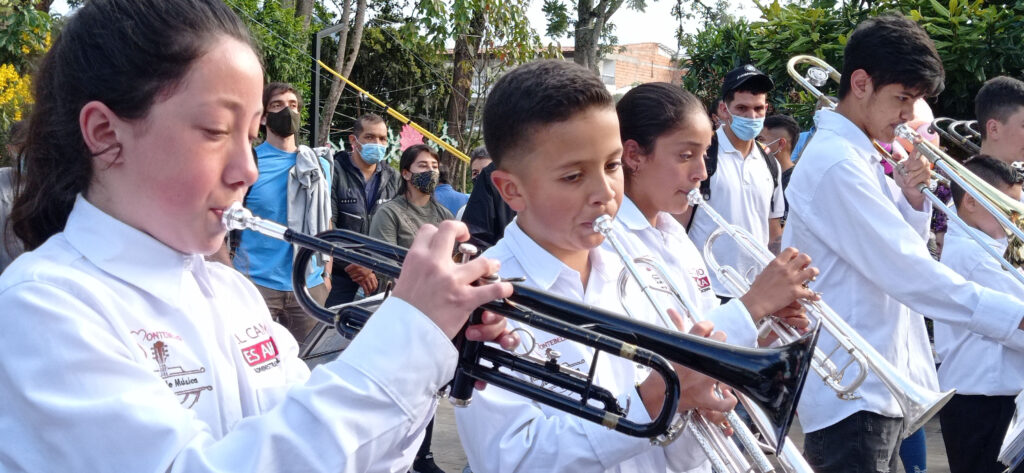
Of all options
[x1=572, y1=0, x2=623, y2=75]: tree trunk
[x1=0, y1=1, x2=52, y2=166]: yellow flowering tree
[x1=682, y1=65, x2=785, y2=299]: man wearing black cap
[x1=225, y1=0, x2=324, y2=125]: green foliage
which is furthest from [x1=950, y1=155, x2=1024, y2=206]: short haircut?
[x1=225, y1=0, x2=324, y2=125]: green foliage

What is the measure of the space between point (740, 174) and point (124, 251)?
4320 millimetres

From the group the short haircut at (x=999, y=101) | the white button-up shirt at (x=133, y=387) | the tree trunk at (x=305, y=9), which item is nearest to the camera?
the white button-up shirt at (x=133, y=387)

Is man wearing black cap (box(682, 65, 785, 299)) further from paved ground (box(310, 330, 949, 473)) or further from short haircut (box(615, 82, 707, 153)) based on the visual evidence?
paved ground (box(310, 330, 949, 473))

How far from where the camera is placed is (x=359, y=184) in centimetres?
713

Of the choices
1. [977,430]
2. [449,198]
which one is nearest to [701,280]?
[977,430]

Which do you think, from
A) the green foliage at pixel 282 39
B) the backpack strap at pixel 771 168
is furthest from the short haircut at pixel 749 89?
the green foliage at pixel 282 39

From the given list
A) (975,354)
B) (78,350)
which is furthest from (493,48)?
(78,350)

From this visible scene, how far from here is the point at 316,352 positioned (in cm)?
328

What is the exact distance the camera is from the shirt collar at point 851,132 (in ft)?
11.4

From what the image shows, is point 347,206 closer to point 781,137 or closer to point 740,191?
point 740,191

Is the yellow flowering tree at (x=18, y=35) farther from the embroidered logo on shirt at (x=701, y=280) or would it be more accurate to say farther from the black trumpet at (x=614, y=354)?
the black trumpet at (x=614, y=354)

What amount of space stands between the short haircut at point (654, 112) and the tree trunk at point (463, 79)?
11.2 meters

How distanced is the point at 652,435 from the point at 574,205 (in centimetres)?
69

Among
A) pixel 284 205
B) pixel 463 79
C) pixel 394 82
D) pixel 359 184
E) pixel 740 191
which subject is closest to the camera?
pixel 740 191
